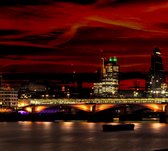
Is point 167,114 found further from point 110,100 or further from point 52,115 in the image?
point 52,115

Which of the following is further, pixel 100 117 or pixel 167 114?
pixel 100 117

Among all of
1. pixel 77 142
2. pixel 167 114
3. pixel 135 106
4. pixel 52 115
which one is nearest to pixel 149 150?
pixel 77 142

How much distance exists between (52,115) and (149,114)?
32238 millimetres

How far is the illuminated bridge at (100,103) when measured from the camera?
146000 millimetres

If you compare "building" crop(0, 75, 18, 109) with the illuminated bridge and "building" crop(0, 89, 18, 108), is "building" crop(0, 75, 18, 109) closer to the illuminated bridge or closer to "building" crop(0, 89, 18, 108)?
"building" crop(0, 89, 18, 108)

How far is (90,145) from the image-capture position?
7156 cm

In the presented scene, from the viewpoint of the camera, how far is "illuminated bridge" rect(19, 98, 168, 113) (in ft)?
479

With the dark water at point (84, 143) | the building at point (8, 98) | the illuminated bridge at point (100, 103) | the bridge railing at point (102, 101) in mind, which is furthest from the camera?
the building at point (8, 98)

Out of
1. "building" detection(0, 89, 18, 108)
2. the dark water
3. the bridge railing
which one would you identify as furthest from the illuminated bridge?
the dark water

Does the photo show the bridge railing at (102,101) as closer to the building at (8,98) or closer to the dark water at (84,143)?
the building at (8,98)

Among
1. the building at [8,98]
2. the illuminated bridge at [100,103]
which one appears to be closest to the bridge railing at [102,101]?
the illuminated bridge at [100,103]

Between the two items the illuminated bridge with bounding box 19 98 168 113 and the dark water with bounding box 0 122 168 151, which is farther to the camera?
the illuminated bridge with bounding box 19 98 168 113

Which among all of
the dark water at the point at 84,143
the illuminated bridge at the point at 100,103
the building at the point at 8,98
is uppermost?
the building at the point at 8,98

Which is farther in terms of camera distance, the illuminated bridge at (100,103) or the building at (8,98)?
the building at (8,98)
